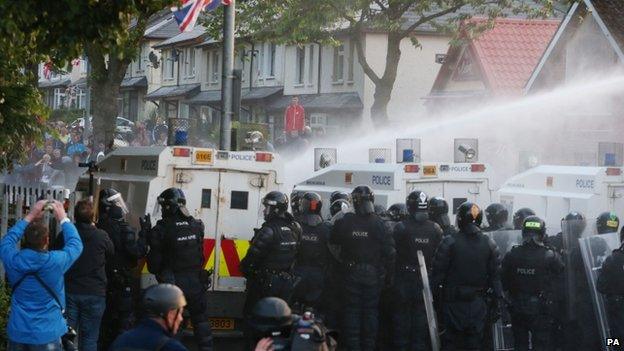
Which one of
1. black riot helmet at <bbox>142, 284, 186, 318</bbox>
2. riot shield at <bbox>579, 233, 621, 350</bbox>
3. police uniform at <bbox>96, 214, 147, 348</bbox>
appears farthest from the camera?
riot shield at <bbox>579, 233, 621, 350</bbox>

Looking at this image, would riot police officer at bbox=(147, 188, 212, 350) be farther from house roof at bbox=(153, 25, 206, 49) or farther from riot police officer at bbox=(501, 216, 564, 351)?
house roof at bbox=(153, 25, 206, 49)

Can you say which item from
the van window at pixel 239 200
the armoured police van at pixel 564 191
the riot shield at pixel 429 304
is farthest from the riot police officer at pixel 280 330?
the armoured police van at pixel 564 191

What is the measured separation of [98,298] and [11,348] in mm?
1892

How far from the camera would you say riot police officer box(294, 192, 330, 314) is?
14.0 m

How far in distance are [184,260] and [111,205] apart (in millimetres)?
946

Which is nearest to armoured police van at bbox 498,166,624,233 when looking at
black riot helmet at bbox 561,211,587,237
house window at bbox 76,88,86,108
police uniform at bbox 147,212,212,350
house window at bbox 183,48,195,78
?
black riot helmet at bbox 561,211,587,237

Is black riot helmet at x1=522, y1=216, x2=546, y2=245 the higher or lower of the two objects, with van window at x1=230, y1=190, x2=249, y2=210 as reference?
lower

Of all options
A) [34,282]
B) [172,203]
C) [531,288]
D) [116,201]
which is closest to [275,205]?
[172,203]

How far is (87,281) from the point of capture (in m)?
11.9

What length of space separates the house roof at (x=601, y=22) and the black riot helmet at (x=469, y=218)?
55.0 feet

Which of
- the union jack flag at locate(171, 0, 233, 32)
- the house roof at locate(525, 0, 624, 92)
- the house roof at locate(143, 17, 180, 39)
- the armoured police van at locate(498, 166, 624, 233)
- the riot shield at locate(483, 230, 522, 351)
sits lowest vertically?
the riot shield at locate(483, 230, 522, 351)

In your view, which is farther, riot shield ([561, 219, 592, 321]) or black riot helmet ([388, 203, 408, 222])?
black riot helmet ([388, 203, 408, 222])

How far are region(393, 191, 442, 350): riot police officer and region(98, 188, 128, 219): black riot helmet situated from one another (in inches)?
121

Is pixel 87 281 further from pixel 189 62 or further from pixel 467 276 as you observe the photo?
pixel 189 62
